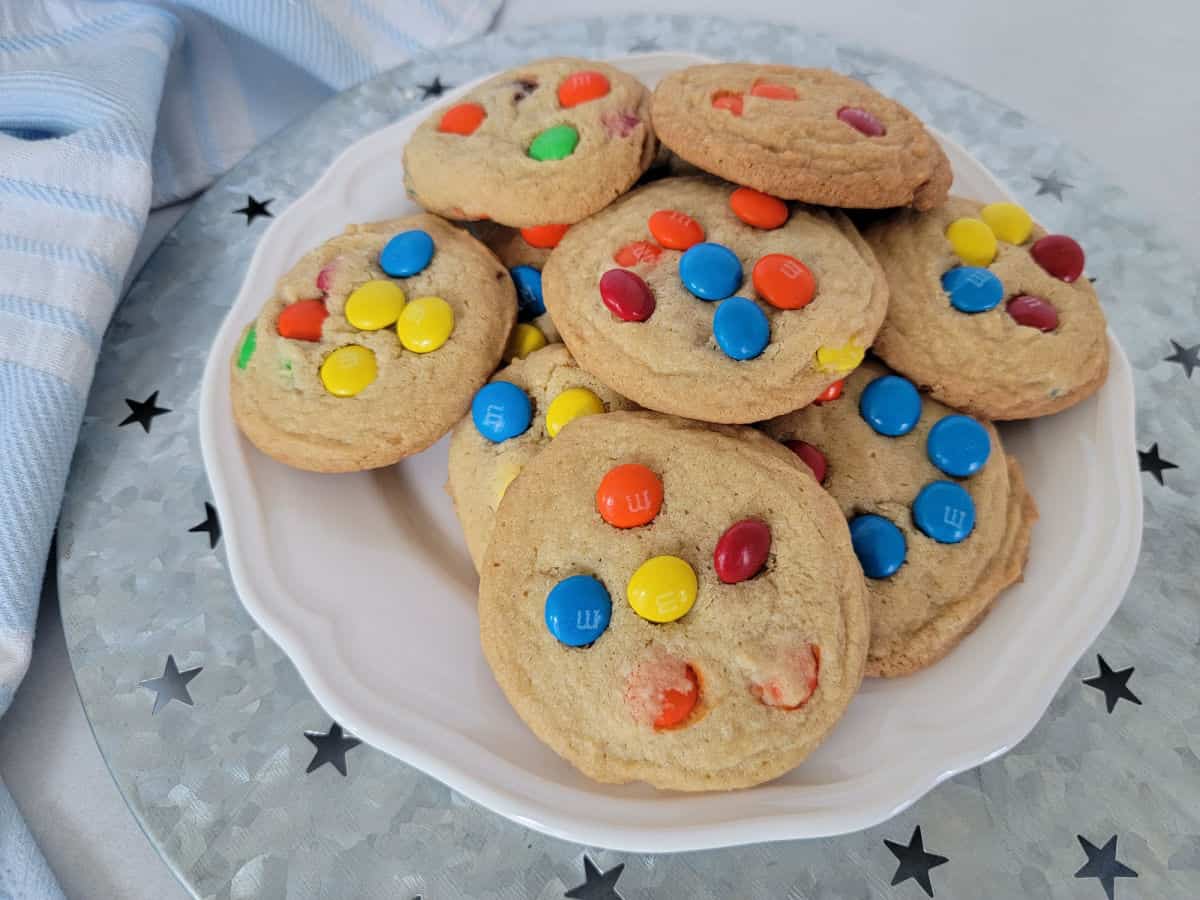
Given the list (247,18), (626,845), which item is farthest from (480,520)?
(247,18)

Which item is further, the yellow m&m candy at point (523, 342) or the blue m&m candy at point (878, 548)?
the yellow m&m candy at point (523, 342)

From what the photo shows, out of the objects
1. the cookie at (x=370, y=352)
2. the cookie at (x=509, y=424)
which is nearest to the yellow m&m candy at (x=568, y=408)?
the cookie at (x=509, y=424)

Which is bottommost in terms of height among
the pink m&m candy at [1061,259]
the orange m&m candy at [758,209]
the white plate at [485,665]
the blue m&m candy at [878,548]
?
the white plate at [485,665]

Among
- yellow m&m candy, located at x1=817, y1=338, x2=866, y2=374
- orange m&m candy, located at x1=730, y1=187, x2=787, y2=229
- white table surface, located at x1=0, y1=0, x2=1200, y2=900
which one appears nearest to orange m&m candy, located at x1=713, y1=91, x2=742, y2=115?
orange m&m candy, located at x1=730, y1=187, x2=787, y2=229

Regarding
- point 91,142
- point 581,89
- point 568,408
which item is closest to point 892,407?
point 568,408

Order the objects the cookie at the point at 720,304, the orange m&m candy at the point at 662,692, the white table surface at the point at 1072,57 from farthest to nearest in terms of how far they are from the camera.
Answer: the white table surface at the point at 1072,57 → the cookie at the point at 720,304 → the orange m&m candy at the point at 662,692

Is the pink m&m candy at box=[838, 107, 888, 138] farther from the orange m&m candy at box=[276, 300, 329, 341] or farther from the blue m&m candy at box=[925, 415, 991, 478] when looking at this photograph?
the orange m&m candy at box=[276, 300, 329, 341]

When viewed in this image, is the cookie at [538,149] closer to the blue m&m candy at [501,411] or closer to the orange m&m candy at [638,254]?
the orange m&m candy at [638,254]
